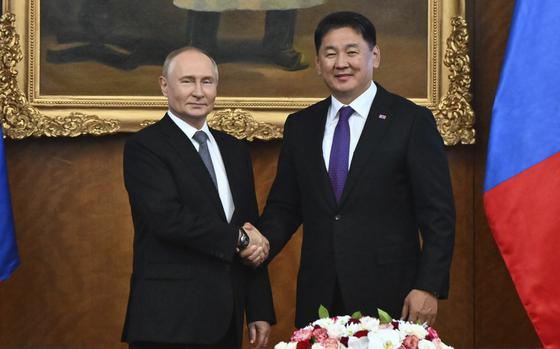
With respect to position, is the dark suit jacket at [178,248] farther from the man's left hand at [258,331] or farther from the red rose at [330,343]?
the red rose at [330,343]

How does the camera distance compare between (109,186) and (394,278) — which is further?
(109,186)

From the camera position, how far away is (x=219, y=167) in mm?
3814

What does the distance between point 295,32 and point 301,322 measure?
200 centimetres

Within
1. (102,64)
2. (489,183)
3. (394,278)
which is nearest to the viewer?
(394,278)

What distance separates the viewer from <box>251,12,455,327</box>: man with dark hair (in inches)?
142

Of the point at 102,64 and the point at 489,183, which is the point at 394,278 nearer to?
the point at 489,183

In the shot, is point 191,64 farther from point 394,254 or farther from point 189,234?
point 394,254

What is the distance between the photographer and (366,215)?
12.0 feet

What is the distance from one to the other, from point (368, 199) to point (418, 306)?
1.43 ft

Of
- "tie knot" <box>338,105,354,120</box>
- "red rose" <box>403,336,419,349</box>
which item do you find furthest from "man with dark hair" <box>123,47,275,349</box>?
"red rose" <box>403,336,419,349</box>

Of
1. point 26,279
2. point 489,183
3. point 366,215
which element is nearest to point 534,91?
point 489,183

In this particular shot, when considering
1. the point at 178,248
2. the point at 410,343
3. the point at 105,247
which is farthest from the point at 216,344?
the point at 105,247

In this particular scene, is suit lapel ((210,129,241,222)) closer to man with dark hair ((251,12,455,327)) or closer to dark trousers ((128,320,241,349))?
man with dark hair ((251,12,455,327))

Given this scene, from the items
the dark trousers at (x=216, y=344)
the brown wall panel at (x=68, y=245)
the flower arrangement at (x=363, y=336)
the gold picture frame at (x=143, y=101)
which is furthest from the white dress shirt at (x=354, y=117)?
the brown wall panel at (x=68, y=245)
